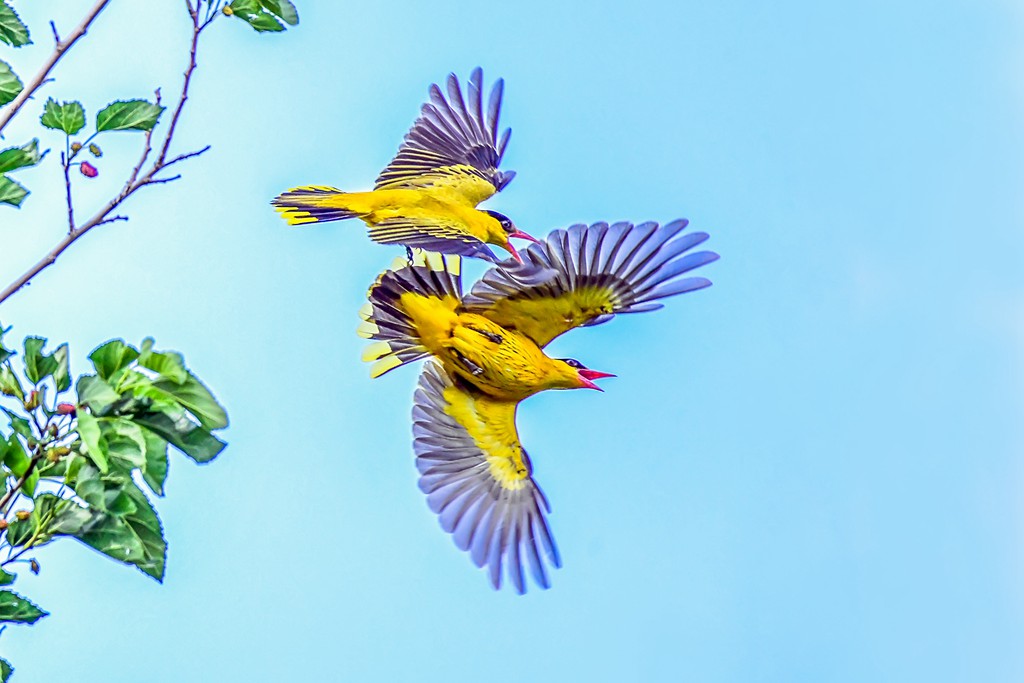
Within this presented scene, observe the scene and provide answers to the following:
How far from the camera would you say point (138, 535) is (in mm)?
2621

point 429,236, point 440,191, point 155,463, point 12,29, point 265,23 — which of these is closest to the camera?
point 155,463

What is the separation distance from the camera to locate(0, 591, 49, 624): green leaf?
2.66m

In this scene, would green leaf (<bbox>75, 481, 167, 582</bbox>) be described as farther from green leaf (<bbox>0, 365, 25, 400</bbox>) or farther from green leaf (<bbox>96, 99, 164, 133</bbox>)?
green leaf (<bbox>96, 99, 164, 133</bbox>)

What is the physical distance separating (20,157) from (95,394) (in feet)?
3.42

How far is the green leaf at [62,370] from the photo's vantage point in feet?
8.86

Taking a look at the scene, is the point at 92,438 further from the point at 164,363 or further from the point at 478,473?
the point at 478,473

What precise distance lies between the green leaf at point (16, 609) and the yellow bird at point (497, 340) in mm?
3265

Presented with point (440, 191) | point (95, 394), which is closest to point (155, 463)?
point (95, 394)

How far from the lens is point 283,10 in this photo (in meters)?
3.64

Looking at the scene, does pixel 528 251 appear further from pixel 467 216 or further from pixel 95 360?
pixel 95 360

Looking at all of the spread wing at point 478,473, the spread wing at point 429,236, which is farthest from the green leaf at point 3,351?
the spread wing at point 478,473

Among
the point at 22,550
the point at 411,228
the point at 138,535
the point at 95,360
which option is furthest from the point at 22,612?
the point at 411,228

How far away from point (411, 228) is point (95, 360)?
317 centimetres

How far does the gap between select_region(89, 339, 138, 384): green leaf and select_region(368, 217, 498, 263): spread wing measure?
2558 millimetres
